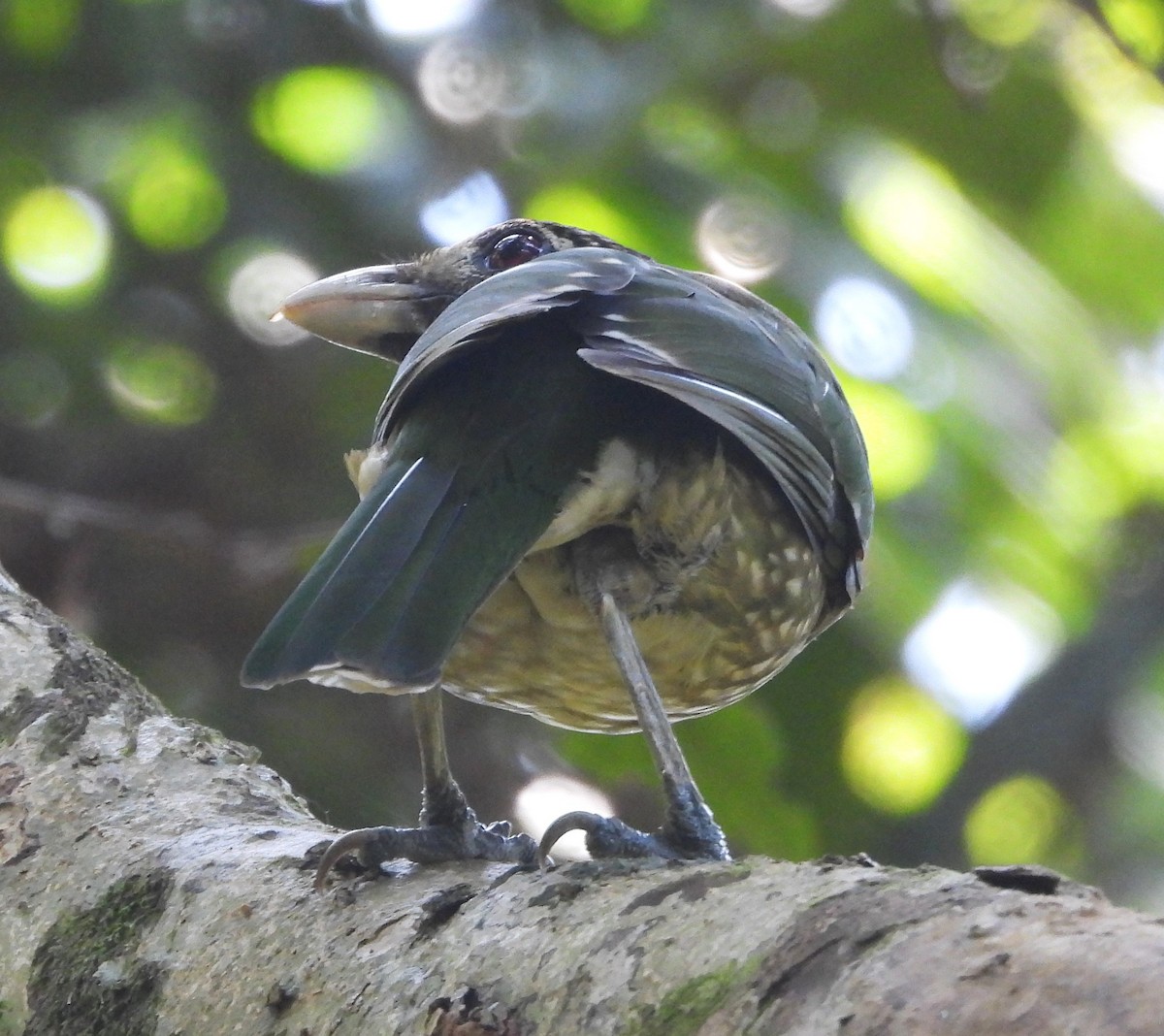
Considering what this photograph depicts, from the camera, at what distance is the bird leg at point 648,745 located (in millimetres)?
1938

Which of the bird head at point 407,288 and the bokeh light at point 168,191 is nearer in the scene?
the bird head at point 407,288

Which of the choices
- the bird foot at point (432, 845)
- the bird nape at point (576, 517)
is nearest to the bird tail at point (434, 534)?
the bird nape at point (576, 517)

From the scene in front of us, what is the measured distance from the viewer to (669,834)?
202 centimetres

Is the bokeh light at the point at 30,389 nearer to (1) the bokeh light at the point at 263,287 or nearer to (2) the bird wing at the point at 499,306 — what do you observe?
(1) the bokeh light at the point at 263,287

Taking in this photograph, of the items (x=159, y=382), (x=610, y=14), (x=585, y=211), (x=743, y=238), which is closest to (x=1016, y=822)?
(x=743, y=238)

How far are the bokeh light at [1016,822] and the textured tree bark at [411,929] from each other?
3.26 meters

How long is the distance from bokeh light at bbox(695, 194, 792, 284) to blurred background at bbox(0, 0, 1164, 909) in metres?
0.01

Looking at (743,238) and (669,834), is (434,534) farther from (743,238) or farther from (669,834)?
(743,238)

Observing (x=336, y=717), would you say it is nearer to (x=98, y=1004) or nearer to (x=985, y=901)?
(x=98, y=1004)

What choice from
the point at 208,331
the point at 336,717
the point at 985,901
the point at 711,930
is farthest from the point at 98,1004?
the point at 208,331

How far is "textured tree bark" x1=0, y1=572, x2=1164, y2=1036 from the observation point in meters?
1.22

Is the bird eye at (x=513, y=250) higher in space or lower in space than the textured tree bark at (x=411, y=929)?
higher

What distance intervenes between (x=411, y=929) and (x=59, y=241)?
3.80 m

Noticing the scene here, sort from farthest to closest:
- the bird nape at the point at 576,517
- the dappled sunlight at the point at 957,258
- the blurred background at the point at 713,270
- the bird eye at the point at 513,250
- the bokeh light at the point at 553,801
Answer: the dappled sunlight at the point at 957,258 < the blurred background at the point at 713,270 < the bokeh light at the point at 553,801 < the bird eye at the point at 513,250 < the bird nape at the point at 576,517
